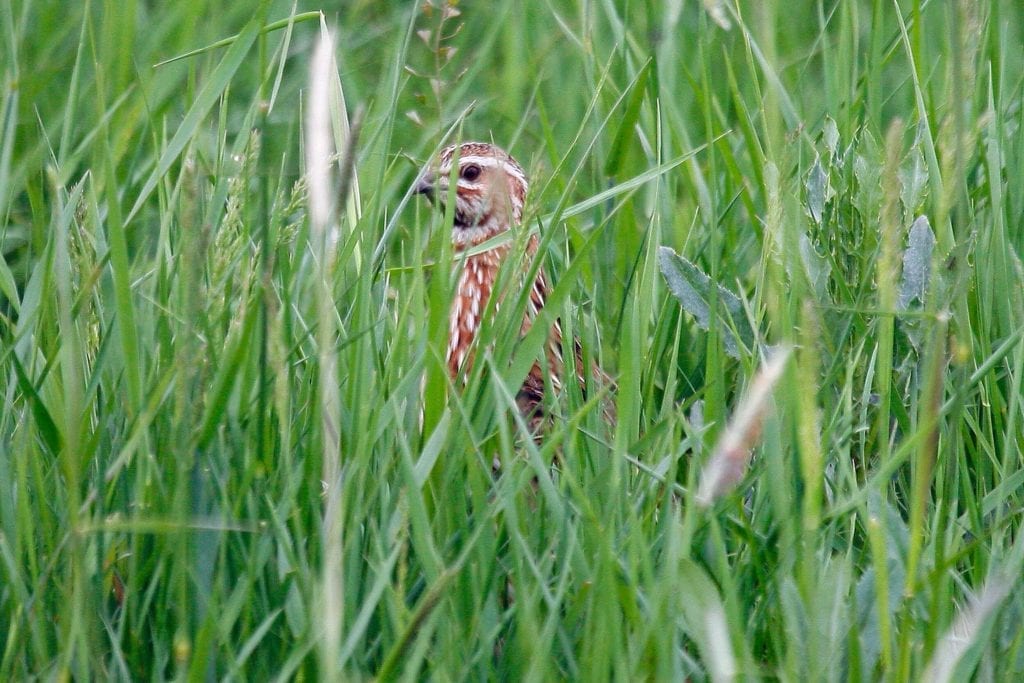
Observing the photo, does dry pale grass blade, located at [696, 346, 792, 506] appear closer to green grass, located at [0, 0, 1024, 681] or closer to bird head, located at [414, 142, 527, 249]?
green grass, located at [0, 0, 1024, 681]

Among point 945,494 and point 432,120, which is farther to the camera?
point 432,120

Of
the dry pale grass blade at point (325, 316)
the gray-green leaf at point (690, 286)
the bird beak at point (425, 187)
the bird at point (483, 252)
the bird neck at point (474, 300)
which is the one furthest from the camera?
the bird beak at point (425, 187)

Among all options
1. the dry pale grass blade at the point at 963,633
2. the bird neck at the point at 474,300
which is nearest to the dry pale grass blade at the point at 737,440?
the dry pale grass blade at the point at 963,633

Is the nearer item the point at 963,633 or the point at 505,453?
the point at 963,633

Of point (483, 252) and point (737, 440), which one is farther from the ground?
point (737, 440)

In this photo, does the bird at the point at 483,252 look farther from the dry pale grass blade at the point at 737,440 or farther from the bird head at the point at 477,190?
the dry pale grass blade at the point at 737,440

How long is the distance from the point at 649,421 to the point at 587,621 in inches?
32.9

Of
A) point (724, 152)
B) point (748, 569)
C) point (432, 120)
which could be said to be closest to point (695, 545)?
point (748, 569)

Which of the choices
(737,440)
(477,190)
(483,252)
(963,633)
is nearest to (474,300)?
(483,252)

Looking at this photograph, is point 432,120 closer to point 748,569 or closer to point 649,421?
point 649,421

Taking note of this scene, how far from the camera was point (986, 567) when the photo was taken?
238 cm

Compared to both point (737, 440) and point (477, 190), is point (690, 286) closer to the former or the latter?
point (477, 190)

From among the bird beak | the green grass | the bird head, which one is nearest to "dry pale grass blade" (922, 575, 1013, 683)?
the green grass

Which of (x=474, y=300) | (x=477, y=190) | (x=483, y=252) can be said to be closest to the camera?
(x=483, y=252)
